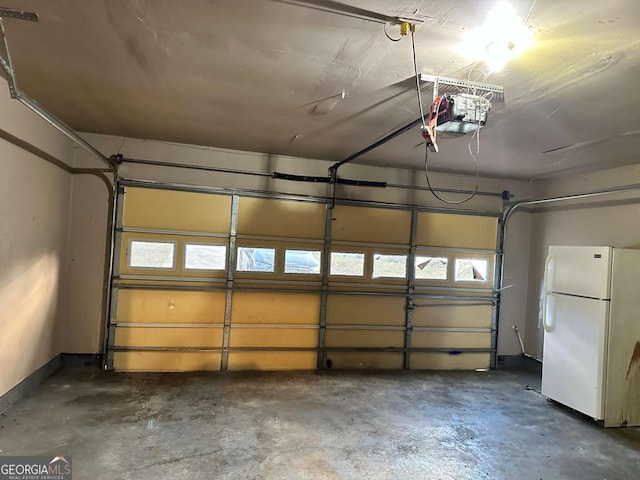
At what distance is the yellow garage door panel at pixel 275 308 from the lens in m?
4.63

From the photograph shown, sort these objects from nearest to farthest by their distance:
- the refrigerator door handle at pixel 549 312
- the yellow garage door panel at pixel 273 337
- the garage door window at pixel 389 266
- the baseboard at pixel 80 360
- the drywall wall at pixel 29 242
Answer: the drywall wall at pixel 29 242 < the refrigerator door handle at pixel 549 312 < the baseboard at pixel 80 360 < the yellow garage door panel at pixel 273 337 < the garage door window at pixel 389 266

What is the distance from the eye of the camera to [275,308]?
4.72 meters

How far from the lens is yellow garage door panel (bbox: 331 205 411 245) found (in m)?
4.91

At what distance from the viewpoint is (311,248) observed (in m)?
Result: 4.83

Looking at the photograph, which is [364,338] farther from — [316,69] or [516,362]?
[316,69]

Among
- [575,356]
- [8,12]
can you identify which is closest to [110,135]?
[8,12]

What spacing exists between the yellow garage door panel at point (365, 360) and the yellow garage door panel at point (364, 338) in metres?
0.11

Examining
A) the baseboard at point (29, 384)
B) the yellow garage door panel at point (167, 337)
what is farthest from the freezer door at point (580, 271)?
the baseboard at point (29, 384)

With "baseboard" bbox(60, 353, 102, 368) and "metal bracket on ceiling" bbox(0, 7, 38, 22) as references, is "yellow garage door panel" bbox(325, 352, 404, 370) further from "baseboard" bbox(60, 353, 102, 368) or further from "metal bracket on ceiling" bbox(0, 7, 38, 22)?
"metal bracket on ceiling" bbox(0, 7, 38, 22)

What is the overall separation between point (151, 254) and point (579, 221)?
5064 mm

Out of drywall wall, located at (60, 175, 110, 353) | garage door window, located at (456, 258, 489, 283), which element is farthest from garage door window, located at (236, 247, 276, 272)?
garage door window, located at (456, 258, 489, 283)

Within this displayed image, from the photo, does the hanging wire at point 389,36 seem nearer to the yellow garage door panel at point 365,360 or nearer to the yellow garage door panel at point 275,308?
the yellow garage door panel at point 275,308

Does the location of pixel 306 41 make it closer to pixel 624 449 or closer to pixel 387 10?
pixel 387 10

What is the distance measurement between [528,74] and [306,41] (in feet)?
4.29
